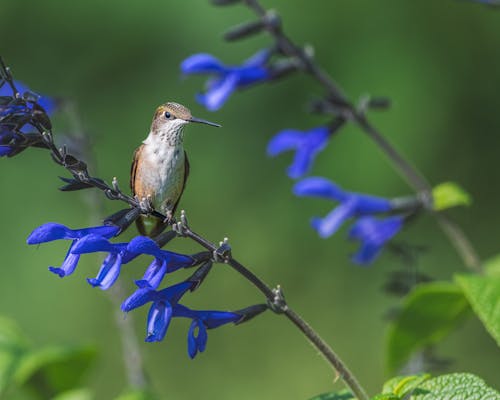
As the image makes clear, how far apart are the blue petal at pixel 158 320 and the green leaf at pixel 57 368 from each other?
595 mm

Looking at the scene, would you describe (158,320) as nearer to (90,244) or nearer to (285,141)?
(90,244)

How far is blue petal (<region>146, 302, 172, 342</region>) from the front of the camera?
1.34m

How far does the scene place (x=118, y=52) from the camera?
4391 mm

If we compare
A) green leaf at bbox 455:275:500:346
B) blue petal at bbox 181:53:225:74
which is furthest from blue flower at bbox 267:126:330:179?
green leaf at bbox 455:275:500:346

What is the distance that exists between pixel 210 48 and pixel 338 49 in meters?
0.58

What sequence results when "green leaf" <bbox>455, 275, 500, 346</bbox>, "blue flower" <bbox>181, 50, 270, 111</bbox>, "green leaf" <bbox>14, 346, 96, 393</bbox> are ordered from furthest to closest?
1. "blue flower" <bbox>181, 50, 270, 111</bbox>
2. "green leaf" <bbox>14, 346, 96, 393</bbox>
3. "green leaf" <bbox>455, 275, 500, 346</bbox>

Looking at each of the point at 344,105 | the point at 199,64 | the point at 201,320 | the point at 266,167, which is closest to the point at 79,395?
the point at 201,320

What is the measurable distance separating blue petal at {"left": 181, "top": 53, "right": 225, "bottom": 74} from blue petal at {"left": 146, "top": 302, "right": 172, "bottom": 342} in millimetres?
959

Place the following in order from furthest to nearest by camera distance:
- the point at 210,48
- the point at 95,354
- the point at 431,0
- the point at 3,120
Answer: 1. the point at 431,0
2. the point at 210,48
3. the point at 95,354
4. the point at 3,120

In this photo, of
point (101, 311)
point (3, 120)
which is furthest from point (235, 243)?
point (3, 120)

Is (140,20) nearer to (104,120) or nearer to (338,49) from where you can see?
(104,120)

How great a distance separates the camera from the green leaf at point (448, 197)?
220 centimetres

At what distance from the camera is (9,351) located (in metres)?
1.88

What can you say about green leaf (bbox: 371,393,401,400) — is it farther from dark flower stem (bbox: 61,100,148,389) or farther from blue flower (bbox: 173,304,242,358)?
dark flower stem (bbox: 61,100,148,389)
